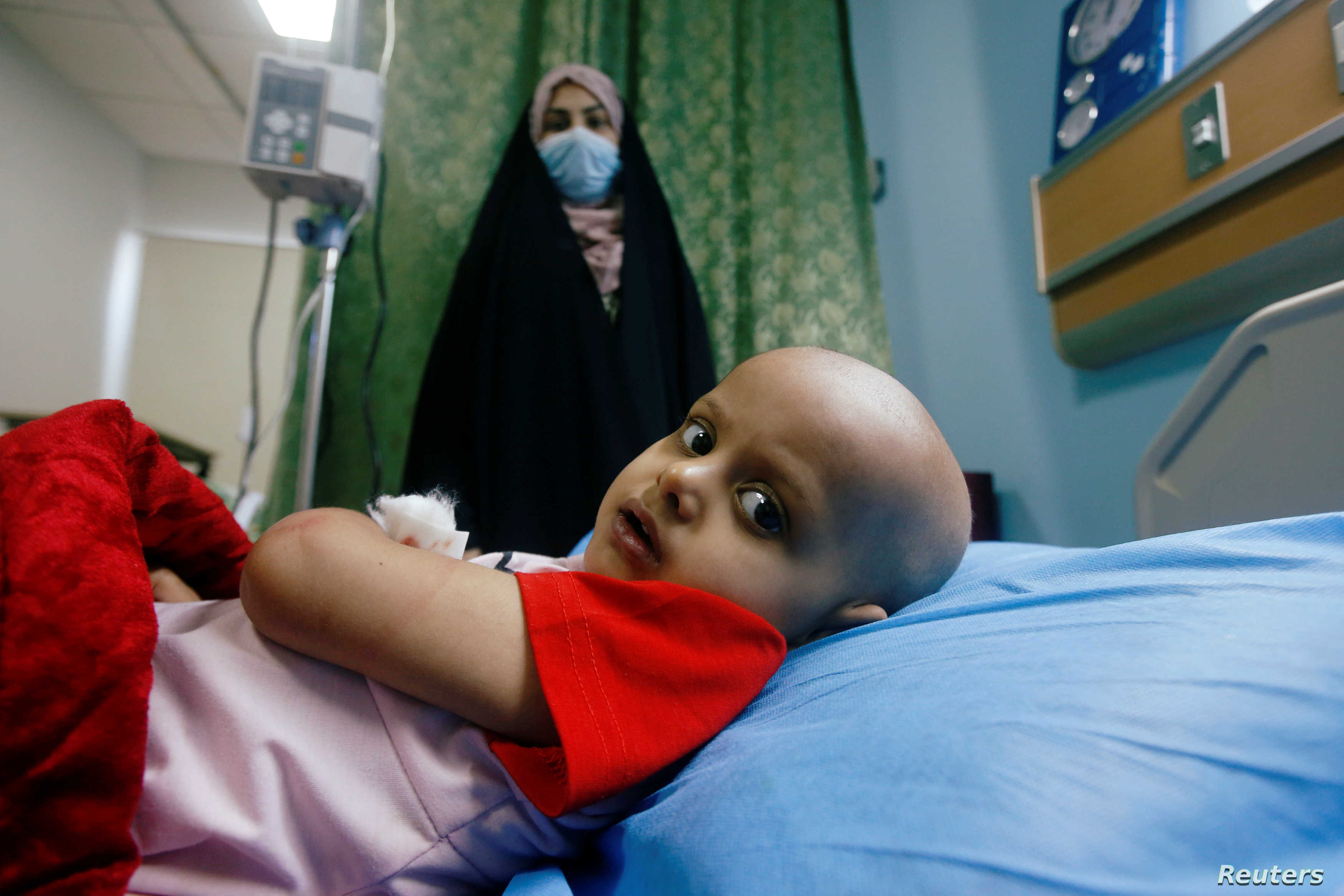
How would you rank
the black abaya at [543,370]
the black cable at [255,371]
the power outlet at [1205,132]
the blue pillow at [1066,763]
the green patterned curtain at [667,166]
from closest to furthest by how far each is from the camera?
the blue pillow at [1066,763] → the power outlet at [1205,132] → the black abaya at [543,370] → the black cable at [255,371] → the green patterned curtain at [667,166]

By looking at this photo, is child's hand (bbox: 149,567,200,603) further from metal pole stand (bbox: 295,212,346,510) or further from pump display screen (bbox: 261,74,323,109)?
pump display screen (bbox: 261,74,323,109)

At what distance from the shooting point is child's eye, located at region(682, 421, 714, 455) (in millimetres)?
636

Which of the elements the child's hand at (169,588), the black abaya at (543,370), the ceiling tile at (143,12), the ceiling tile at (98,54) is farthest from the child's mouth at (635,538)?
the ceiling tile at (98,54)

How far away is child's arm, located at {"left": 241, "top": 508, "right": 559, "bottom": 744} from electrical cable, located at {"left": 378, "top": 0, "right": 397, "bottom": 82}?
1.70m

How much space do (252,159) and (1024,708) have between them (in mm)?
1664

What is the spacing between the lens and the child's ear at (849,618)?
1.99 ft

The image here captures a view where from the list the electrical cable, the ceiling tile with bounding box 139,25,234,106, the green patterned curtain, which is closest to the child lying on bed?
the green patterned curtain

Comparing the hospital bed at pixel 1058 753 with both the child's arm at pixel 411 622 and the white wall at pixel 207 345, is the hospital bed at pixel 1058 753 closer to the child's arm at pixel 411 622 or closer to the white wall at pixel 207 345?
the child's arm at pixel 411 622

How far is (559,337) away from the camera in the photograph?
154 centimetres

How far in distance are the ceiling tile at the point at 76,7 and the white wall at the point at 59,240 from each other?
22cm

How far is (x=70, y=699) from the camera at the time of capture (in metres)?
0.37

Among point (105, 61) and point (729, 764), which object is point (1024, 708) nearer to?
point (729, 764)

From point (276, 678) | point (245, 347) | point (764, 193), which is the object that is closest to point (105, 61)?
point (245, 347)

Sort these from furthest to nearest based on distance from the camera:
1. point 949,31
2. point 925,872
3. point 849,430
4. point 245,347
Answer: point 245,347, point 949,31, point 849,430, point 925,872
